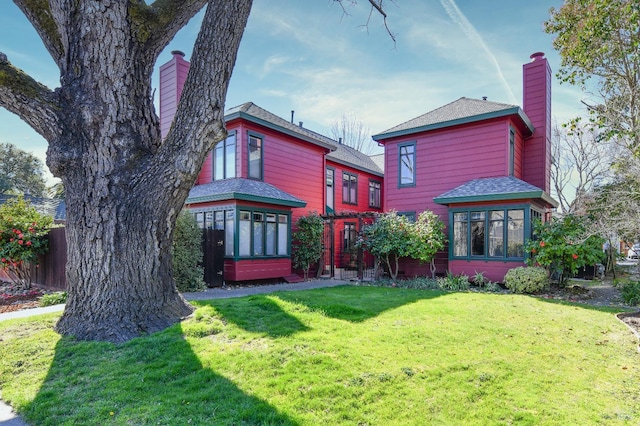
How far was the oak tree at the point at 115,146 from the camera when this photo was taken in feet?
15.8

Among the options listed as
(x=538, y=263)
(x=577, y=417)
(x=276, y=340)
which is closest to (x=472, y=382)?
(x=577, y=417)

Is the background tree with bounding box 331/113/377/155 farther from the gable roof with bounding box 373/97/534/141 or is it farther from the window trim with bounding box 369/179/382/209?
the gable roof with bounding box 373/97/534/141

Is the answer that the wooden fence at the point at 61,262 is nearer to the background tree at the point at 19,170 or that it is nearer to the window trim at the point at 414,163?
the window trim at the point at 414,163

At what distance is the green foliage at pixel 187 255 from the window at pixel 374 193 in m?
11.3

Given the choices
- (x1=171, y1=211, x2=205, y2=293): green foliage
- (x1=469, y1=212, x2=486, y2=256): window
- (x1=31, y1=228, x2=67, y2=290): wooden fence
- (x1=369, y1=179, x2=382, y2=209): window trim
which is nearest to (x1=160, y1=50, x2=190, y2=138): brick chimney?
(x1=171, y1=211, x2=205, y2=293): green foliage

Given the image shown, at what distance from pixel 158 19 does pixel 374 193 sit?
610 inches

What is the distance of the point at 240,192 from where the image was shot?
34.8 feet

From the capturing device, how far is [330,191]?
16.6 meters

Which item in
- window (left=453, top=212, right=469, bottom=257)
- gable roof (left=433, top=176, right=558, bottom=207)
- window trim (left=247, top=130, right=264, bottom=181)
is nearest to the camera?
gable roof (left=433, top=176, right=558, bottom=207)

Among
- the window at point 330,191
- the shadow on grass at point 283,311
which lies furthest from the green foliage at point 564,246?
the window at point 330,191

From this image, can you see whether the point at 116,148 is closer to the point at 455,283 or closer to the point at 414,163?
the point at 455,283

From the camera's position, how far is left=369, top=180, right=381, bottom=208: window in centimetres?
1950

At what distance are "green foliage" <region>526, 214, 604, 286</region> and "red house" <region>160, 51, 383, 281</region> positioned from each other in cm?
717

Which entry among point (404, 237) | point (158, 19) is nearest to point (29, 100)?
point (158, 19)
